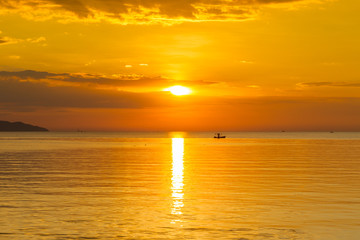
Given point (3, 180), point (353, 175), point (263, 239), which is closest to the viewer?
point (263, 239)

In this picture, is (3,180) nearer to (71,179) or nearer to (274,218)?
(71,179)

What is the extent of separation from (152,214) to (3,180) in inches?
972

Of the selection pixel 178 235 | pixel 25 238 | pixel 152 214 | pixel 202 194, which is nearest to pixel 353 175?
pixel 202 194

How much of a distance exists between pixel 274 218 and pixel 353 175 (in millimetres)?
28927

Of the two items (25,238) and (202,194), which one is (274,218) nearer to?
(202,194)

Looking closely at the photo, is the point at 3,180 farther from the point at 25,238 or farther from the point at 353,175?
the point at 353,175

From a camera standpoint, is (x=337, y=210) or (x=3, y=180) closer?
(x=337, y=210)

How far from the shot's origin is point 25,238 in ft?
75.0

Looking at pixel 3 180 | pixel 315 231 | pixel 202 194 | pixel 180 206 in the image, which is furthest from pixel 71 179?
pixel 315 231

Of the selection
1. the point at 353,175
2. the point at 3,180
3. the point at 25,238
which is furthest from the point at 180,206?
the point at 353,175

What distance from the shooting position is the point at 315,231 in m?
24.7

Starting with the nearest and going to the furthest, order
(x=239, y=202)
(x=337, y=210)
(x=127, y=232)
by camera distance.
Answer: (x=127, y=232)
(x=337, y=210)
(x=239, y=202)

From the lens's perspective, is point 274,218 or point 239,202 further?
point 239,202

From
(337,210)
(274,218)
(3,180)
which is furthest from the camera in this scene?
(3,180)
